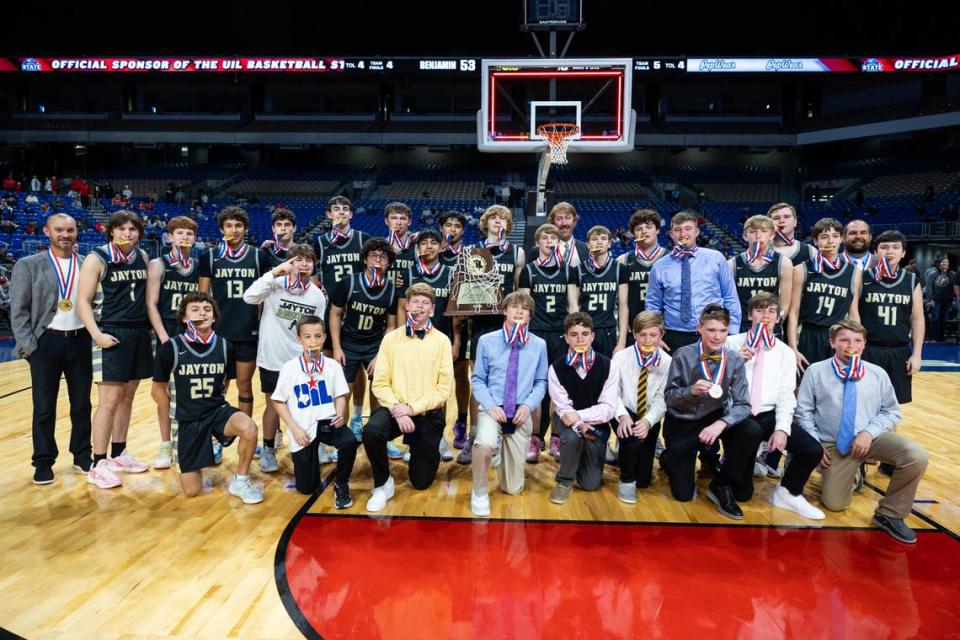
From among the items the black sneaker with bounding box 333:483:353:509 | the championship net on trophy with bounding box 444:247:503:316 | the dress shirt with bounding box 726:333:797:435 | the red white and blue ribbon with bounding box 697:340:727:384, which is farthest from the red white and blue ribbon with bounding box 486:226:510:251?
the black sneaker with bounding box 333:483:353:509

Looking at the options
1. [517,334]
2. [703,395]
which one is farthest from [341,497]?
[703,395]

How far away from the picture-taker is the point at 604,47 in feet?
75.4

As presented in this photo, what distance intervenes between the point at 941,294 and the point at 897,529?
12.2m

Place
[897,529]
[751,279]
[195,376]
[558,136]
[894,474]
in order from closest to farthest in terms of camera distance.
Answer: [897,529], [894,474], [195,376], [751,279], [558,136]

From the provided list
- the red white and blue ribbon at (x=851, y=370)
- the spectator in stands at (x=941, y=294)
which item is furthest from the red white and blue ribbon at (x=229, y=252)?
the spectator in stands at (x=941, y=294)

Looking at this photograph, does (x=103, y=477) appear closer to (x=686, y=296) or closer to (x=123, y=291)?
(x=123, y=291)

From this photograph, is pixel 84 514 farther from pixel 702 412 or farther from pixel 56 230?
pixel 702 412

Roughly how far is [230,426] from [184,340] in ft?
2.15

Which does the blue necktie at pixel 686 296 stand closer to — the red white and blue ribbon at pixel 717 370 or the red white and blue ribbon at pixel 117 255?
the red white and blue ribbon at pixel 717 370

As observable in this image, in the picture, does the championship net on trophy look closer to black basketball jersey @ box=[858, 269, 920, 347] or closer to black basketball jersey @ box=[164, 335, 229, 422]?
black basketball jersey @ box=[164, 335, 229, 422]

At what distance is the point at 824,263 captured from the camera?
455 centimetres

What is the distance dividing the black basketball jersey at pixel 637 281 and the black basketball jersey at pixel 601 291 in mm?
193

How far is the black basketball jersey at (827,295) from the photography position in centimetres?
448

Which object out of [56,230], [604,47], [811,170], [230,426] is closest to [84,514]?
[230,426]
